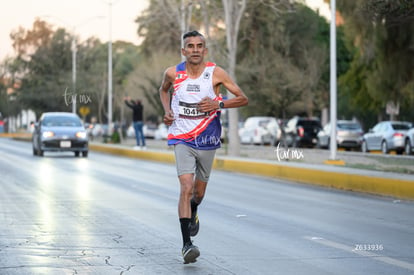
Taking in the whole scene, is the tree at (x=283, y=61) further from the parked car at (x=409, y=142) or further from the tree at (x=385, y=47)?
the tree at (x=385, y=47)

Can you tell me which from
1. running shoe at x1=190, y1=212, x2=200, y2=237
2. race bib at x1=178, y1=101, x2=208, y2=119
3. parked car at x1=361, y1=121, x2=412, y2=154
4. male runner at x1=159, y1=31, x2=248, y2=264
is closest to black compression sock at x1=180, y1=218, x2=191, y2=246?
male runner at x1=159, y1=31, x2=248, y2=264

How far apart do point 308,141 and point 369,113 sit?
888 inches

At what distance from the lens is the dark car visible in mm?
33969

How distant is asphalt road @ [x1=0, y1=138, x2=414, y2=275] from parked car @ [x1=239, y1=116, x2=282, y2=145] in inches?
1253

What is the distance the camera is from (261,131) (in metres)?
53.2

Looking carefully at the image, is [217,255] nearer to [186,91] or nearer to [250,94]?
[186,91]

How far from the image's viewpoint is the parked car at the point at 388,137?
40656 millimetres

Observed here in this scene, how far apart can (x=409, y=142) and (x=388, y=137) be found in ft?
6.58

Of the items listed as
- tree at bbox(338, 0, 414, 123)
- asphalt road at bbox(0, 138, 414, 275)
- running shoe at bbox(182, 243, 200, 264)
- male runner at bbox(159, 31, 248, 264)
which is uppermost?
tree at bbox(338, 0, 414, 123)

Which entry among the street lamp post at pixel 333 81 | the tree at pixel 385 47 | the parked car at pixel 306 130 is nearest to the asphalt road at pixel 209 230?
the street lamp post at pixel 333 81

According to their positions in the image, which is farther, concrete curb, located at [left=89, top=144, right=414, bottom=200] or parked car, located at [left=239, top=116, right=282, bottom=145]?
parked car, located at [left=239, top=116, right=282, bottom=145]

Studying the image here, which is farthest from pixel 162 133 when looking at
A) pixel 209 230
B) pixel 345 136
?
pixel 209 230

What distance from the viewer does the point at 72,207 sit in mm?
14320

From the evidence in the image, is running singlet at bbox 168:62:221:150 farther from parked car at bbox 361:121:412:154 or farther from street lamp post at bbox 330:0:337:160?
parked car at bbox 361:121:412:154
